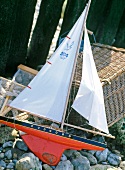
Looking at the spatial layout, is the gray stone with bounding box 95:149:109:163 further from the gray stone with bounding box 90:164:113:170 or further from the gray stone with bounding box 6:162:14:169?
the gray stone with bounding box 6:162:14:169

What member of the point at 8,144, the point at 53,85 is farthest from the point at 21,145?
the point at 53,85

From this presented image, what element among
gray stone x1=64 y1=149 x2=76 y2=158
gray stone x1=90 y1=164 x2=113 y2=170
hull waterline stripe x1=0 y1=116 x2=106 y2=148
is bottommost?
gray stone x1=90 y1=164 x2=113 y2=170

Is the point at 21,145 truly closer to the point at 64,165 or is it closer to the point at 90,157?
the point at 64,165

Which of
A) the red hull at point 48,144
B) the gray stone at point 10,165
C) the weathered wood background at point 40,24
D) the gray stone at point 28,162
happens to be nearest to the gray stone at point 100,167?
the red hull at point 48,144

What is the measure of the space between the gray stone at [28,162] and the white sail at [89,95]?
72 centimetres

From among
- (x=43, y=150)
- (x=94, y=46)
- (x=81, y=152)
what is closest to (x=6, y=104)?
(x=43, y=150)

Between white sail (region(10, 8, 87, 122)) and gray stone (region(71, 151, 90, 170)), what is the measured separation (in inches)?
22.0

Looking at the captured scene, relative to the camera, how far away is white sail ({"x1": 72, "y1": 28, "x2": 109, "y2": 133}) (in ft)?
15.1

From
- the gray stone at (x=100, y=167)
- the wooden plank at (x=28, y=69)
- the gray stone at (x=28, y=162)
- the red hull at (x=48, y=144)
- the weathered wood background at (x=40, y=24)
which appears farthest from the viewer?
the wooden plank at (x=28, y=69)

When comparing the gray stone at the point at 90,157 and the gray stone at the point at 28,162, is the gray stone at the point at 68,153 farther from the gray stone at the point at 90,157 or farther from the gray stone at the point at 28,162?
the gray stone at the point at 28,162

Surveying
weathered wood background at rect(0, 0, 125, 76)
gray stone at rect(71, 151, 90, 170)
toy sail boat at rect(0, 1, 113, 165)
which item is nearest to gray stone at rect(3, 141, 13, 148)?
toy sail boat at rect(0, 1, 113, 165)

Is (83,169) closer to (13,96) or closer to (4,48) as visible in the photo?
(13,96)

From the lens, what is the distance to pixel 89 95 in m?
4.64

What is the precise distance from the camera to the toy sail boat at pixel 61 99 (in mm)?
4594
